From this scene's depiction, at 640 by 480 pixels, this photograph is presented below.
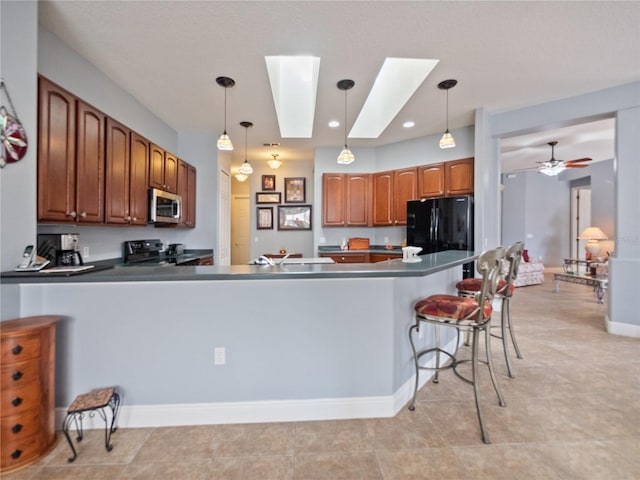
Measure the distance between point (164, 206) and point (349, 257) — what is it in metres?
3.03

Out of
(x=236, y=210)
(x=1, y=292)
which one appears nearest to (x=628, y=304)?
(x=1, y=292)

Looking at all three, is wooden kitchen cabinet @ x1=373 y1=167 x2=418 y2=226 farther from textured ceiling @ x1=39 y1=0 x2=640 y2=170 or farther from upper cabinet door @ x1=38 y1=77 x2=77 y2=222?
upper cabinet door @ x1=38 y1=77 x2=77 y2=222

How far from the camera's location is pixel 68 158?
2191mm

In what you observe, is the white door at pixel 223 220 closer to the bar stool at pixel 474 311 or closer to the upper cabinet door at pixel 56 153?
the upper cabinet door at pixel 56 153

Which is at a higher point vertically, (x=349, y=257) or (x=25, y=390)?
(x=349, y=257)

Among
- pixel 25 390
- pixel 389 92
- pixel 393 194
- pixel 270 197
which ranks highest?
pixel 389 92

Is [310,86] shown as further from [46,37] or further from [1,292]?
[1,292]

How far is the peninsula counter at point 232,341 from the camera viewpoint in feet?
5.83

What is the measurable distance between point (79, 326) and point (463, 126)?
16.5 ft

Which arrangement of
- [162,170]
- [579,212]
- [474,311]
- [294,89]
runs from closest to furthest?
[474,311], [294,89], [162,170], [579,212]

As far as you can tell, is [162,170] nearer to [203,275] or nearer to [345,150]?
[345,150]

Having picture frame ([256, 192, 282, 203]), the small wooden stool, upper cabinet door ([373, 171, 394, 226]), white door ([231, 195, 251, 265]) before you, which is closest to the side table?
upper cabinet door ([373, 171, 394, 226])

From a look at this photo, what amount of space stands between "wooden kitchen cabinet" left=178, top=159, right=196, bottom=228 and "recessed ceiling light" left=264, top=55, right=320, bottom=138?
60.7 inches

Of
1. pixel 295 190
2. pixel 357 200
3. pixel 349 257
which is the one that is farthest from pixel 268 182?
pixel 349 257
